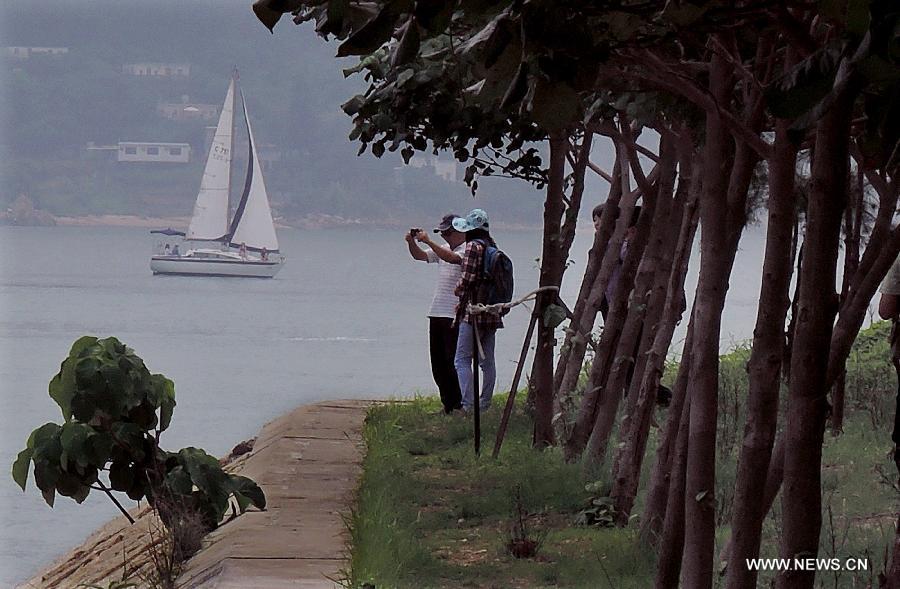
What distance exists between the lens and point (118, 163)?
39.5 meters

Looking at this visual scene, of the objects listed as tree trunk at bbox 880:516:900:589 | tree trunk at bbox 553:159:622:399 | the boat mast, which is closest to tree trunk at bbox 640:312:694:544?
→ tree trunk at bbox 880:516:900:589

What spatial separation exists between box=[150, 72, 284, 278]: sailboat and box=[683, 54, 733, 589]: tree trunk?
2222cm

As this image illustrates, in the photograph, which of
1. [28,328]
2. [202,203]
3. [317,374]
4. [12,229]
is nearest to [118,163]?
[12,229]

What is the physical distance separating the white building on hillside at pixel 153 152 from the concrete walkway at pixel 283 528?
3033cm

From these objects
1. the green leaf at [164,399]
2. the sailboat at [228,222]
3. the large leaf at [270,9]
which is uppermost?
the sailboat at [228,222]

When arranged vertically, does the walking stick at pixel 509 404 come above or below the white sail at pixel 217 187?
below

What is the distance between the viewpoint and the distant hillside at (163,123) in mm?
38188

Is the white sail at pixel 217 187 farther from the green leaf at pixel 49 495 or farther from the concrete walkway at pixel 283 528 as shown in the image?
the green leaf at pixel 49 495

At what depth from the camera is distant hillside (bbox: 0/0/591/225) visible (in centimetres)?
3819

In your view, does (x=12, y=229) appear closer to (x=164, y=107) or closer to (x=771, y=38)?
(x=164, y=107)

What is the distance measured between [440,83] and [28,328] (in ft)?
53.3

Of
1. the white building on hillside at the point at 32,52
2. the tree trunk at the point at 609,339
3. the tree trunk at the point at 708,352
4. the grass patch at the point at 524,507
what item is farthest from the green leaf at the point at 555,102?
the white building on hillside at the point at 32,52

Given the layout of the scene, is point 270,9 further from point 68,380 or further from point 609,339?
point 609,339

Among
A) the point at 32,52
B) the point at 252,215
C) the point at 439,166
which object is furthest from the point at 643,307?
the point at 32,52
